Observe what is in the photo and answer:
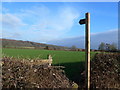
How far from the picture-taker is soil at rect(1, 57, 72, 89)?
3.81 m

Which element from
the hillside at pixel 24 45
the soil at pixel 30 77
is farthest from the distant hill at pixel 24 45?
the soil at pixel 30 77

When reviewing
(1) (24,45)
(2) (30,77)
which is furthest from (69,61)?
(1) (24,45)

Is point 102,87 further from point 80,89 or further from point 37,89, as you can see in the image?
point 37,89

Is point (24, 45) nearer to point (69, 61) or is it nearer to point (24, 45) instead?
point (24, 45)

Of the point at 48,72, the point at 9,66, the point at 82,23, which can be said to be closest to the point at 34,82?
the point at 48,72

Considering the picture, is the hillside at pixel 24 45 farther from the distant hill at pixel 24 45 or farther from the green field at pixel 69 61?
→ the green field at pixel 69 61

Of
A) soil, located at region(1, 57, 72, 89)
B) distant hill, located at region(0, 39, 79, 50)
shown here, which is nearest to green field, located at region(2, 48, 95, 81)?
soil, located at region(1, 57, 72, 89)

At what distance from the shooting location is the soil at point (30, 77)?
12.5ft

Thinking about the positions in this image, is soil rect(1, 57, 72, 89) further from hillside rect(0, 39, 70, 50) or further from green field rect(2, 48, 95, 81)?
hillside rect(0, 39, 70, 50)

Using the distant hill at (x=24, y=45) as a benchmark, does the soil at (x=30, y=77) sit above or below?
below

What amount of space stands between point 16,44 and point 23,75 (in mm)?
20477

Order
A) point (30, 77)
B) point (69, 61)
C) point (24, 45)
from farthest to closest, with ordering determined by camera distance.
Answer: point (24, 45), point (69, 61), point (30, 77)

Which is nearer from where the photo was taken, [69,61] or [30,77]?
[30,77]

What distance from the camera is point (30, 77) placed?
3.89 meters
